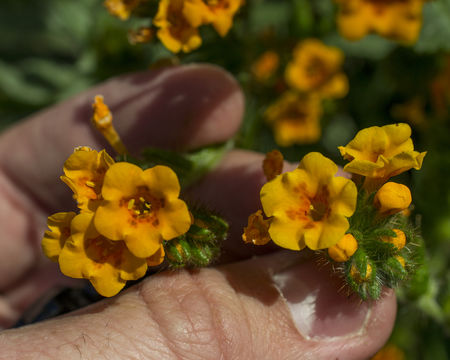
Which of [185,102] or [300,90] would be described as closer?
[185,102]

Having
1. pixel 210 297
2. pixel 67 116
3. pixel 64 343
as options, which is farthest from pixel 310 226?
pixel 67 116

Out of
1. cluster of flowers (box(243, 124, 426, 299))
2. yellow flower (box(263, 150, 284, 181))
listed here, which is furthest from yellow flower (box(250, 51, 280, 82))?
cluster of flowers (box(243, 124, 426, 299))

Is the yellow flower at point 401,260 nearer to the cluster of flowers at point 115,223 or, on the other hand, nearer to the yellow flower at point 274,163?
the yellow flower at point 274,163

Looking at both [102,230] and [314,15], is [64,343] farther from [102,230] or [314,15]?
[314,15]

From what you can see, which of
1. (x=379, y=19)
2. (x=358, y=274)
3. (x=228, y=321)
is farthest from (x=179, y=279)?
(x=379, y=19)

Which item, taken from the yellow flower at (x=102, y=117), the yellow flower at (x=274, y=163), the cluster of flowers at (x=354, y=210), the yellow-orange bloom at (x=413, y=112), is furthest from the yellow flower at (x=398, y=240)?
the yellow-orange bloom at (x=413, y=112)

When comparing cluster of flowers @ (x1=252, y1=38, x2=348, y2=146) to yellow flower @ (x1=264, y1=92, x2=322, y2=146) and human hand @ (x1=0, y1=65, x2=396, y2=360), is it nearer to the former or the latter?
yellow flower @ (x1=264, y1=92, x2=322, y2=146)

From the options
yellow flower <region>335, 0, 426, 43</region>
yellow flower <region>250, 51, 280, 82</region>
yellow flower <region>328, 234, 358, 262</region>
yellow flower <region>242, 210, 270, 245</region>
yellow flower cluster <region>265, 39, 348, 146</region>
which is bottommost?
yellow flower cluster <region>265, 39, 348, 146</region>
